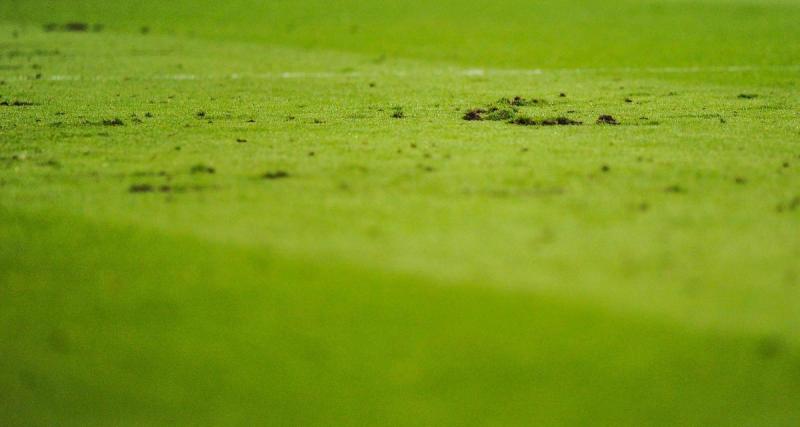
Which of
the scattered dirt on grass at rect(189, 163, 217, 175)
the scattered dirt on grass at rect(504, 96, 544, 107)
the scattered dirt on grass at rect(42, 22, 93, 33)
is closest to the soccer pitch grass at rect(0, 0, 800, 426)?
the scattered dirt on grass at rect(189, 163, 217, 175)

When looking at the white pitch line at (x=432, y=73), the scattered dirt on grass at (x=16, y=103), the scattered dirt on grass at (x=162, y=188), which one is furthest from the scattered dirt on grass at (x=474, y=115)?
the scattered dirt on grass at (x=16, y=103)

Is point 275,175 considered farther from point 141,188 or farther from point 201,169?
point 141,188

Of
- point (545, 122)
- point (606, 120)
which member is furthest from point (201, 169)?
point (606, 120)

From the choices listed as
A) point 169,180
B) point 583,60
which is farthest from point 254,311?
point 583,60

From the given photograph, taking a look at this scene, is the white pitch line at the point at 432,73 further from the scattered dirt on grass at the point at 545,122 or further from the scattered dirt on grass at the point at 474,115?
the scattered dirt on grass at the point at 545,122

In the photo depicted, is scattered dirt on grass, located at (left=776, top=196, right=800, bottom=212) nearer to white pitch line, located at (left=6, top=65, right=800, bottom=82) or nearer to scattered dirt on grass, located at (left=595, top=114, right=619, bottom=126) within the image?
scattered dirt on grass, located at (left=595, top=114, right=619, bottom=126)

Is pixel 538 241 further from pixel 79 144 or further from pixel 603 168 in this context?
pixel 79 144
